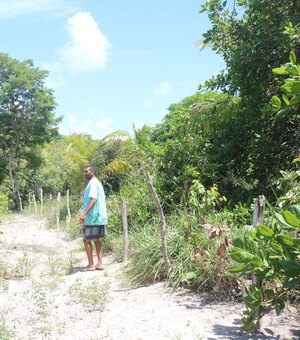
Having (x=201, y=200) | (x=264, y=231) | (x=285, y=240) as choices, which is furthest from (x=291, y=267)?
(x=201, y=200)

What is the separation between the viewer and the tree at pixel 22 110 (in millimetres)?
25859

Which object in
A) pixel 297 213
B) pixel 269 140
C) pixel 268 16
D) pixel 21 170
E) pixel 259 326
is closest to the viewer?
pixel 297 213

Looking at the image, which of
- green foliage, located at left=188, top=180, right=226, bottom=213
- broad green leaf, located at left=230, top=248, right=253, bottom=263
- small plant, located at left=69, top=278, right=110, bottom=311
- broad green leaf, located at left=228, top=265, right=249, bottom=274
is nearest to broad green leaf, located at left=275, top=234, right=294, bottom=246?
broad green leaf, located at left=230, top=248, right=253, bottom=263

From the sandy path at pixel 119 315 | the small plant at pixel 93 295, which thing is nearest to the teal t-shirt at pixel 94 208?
the sandy path at pixel 119 315

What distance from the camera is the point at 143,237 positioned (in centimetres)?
760

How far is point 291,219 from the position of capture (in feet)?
10.6

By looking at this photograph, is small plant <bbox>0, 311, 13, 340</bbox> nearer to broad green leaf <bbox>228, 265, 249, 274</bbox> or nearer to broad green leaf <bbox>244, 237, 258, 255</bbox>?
broad green leaf <bbox>228, 265, 249, 274</bbox>

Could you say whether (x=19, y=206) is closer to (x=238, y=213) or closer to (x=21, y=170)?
(x=21, y=170)

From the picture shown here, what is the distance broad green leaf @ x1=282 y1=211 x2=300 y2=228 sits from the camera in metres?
3.22

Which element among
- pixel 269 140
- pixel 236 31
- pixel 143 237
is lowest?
pixel 143 237

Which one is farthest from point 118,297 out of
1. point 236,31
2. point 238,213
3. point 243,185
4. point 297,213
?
point 236,31

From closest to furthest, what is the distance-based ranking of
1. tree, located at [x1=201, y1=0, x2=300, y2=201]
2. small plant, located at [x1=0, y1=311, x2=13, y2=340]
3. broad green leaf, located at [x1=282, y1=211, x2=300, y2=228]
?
broad green leaf, located at [x1=282, y1=211, x2=300, y2=228]
small plant, located at [x1=0, y1=311, x2=13, y2=340]
tree, located at [x1=201, y1=0, x2=300, y2=201]

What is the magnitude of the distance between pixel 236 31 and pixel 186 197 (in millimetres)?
3241

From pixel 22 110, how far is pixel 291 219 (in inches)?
978
